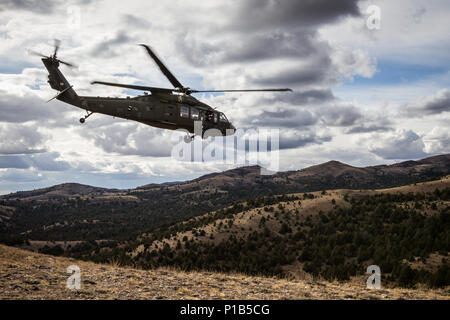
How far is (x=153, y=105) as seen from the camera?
66.2 feet

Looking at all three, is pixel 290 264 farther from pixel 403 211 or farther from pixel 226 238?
pixel 403 211

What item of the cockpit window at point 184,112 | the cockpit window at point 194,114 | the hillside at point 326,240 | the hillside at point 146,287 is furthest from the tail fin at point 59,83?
the hillside at point 326,240

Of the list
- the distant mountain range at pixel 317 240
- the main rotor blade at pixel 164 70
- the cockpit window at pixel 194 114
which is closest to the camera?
the main rotor blade at pixel 164 70

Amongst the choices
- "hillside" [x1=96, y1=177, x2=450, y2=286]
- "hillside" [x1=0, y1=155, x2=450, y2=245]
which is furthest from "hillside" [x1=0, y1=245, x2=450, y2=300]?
"hillside" [x1=0, y1=155, x2=450, y2=245]

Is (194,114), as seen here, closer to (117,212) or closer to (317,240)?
(317,240)

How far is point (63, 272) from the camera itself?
45.9 feet

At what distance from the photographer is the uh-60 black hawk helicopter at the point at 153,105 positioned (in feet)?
62.1

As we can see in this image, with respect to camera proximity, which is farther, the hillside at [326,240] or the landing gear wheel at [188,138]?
the hillside at [326,240]
